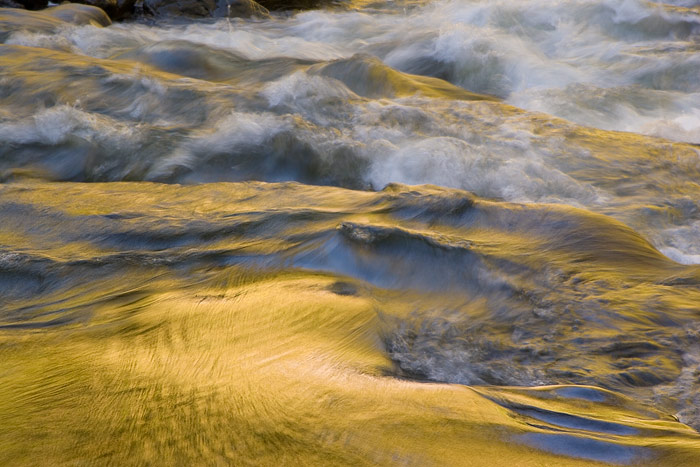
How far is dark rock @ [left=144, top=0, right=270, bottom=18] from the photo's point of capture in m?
9.19

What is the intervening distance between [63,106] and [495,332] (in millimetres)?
3991

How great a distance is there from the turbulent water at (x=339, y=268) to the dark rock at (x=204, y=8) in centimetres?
355

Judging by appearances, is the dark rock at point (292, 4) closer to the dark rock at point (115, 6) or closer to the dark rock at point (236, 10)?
the dark rock at point (236, 10)

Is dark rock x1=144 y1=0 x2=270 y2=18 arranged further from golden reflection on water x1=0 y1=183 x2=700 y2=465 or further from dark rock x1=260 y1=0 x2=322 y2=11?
golden reflection on water x1=0 y1=183 x2=700 y2=465

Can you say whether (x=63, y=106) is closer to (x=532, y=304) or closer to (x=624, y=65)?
(x=532, y=304)

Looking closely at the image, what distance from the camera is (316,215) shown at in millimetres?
2912

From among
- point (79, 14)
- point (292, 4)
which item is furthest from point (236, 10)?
point (79, 14)

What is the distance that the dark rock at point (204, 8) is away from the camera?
9.19 meters

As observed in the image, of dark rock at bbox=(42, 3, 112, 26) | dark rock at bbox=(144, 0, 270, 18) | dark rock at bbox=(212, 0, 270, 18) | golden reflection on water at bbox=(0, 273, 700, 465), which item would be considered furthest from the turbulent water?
dark rock at bbox=(212, 0, 270, 18)

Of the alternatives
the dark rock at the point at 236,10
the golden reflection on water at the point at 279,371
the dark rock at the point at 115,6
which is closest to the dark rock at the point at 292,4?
the dark rock at the point at 236,10

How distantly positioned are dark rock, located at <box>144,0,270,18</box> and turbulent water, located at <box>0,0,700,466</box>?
355 centimetres

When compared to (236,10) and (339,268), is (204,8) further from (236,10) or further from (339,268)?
(339,268)

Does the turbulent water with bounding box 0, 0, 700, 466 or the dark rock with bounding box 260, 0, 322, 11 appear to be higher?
the dark rock with bounding box 260, 0, 322, 11

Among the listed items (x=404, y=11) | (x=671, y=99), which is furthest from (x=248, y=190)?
(x=404, y=11)
